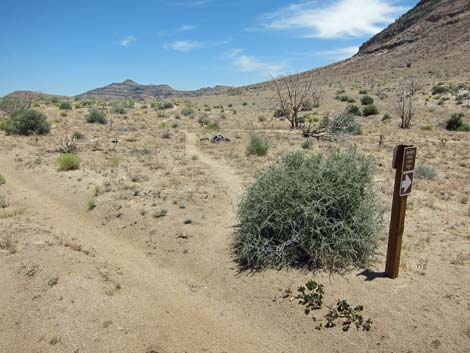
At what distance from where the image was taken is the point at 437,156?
15.8 m

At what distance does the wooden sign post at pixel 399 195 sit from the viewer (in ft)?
17.2

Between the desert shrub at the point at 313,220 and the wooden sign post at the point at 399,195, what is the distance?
603 millimetres

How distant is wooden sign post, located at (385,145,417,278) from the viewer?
5.24 m

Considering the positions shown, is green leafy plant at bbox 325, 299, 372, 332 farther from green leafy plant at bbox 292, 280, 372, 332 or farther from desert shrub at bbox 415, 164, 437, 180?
desert shrub at bbox 415, 164, 437, 180

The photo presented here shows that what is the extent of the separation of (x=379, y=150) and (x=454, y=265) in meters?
11.6

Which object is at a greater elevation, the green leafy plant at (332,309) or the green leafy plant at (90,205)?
the green leafy plant at (90,205)

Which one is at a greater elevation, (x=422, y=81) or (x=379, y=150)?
(x=422, y=81)

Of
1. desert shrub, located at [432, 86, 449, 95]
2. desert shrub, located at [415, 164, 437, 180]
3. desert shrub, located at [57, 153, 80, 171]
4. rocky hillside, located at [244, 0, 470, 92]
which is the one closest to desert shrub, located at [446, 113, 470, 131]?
desert shrub, located at [432, 86, 449, 95]

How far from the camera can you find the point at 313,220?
Result: 6.22 m

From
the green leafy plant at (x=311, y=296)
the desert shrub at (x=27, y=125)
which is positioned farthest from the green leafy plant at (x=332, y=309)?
the desert shrub at (x=27, y=125)

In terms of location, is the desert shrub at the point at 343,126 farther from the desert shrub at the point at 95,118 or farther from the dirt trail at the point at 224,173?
the desert shrub at the point at 95,118

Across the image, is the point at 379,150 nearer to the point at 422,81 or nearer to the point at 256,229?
the point at 256,229

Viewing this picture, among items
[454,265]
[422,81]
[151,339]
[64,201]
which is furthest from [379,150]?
[422,81]

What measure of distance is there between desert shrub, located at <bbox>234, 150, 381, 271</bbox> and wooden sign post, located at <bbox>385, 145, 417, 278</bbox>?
1.98ft
